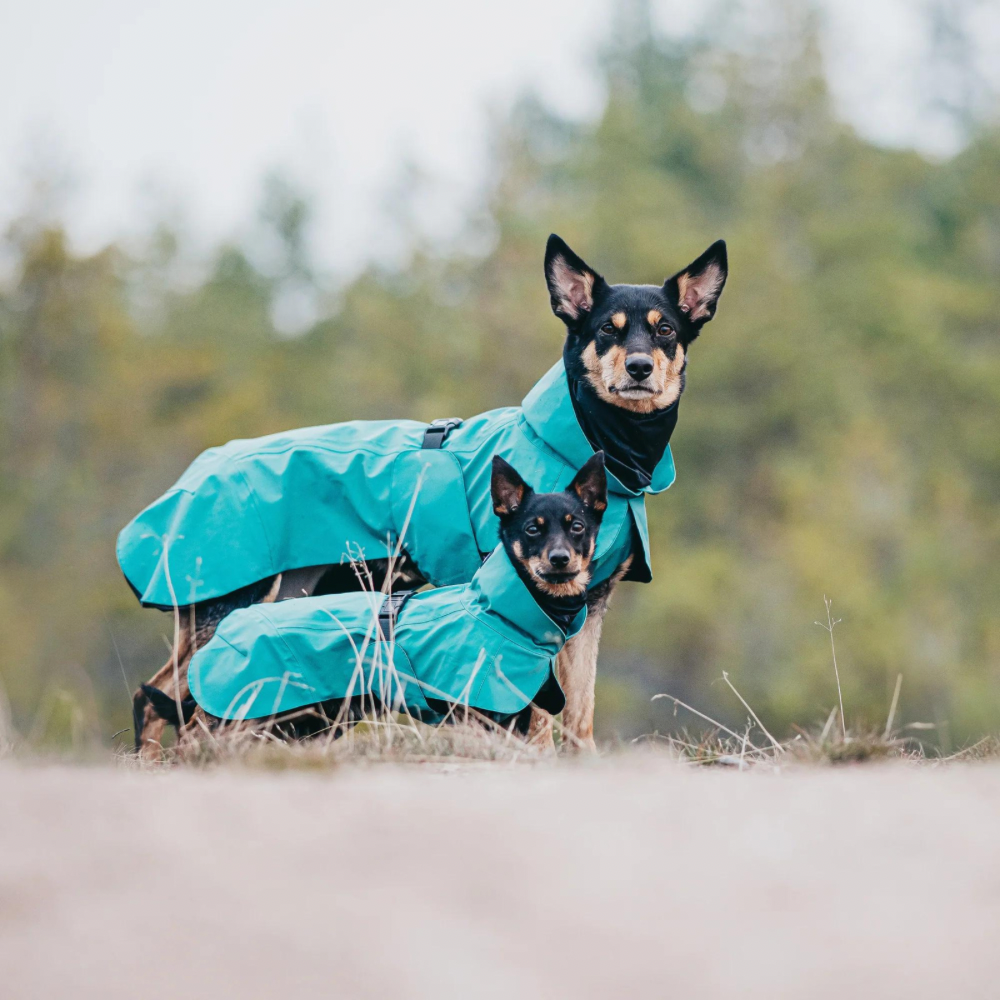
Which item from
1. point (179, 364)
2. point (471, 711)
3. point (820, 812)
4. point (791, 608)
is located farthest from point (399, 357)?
point (820, 812)

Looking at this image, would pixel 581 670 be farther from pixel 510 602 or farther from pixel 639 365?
pixel 639 365

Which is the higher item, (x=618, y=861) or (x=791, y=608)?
(x=618, y=861)

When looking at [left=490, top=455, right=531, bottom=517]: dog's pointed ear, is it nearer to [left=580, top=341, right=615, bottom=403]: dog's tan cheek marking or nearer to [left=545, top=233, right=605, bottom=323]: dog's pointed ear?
[left=580, top=341, right=615, bottom=403]: dog's tan cheek marking

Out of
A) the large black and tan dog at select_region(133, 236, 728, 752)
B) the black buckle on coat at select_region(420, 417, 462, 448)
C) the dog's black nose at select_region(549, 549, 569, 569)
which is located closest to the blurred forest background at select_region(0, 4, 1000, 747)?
the black buckle on coat at select_region(420, 417, 462, 448)

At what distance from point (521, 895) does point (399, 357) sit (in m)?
27.3

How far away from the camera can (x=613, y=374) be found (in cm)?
589

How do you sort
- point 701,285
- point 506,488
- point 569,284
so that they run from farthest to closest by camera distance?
point 701,285
point 569,284
point 506,488

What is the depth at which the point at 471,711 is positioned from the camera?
5379mm

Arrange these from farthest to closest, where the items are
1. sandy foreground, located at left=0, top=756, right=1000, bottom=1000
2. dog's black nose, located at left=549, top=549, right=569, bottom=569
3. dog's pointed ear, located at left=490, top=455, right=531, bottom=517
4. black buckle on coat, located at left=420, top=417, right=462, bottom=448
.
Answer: black buckle on coat, located at left=420, top=417, right=462, bottom=448 < dog's pointed ear, located at left=490, top=455, right=531, bottom=517 < dog's black nose, located at left=549, top=549, right=569, bottom=569 < sandy foreground, located at left=0, top=756, right=1000, bottom=1000

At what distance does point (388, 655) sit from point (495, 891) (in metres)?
2.77

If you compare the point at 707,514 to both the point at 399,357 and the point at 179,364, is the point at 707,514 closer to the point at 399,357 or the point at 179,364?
the point at 399,357

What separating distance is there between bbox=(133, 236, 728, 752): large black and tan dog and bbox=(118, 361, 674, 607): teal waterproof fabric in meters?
0.12

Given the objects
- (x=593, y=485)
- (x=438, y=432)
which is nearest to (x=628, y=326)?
(x=593, y=485)

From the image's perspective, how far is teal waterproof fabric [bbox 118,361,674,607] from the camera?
238 inches
